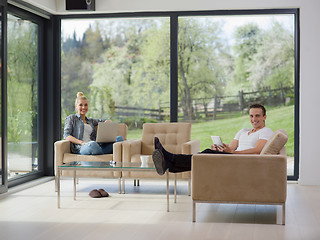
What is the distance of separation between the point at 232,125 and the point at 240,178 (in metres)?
4.13

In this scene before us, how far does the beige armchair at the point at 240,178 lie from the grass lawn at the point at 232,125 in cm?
362

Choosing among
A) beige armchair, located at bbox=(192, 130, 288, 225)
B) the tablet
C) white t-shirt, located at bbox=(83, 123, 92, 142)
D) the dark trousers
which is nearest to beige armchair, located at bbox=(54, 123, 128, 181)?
white t-shirt, located at bbox=(83, 123, 92, 142)

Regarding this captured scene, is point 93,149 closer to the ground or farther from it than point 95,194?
farther from it

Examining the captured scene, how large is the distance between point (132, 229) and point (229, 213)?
117cm

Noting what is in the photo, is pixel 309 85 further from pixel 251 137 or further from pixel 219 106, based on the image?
pixel 251 137

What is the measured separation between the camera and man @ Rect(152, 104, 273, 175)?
510 centimetres

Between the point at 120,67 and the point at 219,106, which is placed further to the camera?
the point at 120,67

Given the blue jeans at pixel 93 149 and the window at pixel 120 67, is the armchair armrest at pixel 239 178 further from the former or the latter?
the window at pixel 120 67

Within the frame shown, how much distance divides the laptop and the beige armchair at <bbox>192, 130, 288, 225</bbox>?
223 centimetres

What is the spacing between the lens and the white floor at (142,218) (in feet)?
14.0

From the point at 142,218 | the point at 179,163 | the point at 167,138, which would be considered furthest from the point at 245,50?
the point at 142,218

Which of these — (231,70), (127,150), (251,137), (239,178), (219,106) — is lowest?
(239,178)

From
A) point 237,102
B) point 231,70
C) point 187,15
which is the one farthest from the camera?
point 231,70

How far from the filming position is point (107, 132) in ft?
22.0
